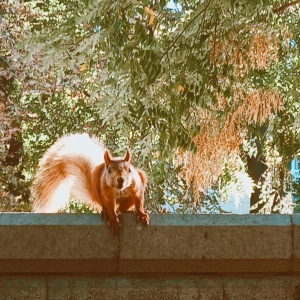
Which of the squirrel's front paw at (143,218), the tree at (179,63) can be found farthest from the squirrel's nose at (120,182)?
the tree at (179,63)

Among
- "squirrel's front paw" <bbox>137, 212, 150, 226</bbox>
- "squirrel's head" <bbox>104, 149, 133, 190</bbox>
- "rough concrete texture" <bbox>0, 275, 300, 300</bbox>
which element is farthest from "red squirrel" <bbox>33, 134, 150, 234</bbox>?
"rough concrete texture" <bbox>0, 275, 300, 300</bbox>

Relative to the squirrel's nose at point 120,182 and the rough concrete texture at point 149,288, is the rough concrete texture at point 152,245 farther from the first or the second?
the squirrel's nose at point 120,182

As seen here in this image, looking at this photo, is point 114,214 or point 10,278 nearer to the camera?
point 10,278

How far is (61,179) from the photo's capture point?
3713 millimetres

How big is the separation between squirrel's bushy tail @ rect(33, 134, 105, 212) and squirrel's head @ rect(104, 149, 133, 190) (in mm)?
323

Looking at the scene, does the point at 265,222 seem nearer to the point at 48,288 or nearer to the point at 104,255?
the point at 104,255

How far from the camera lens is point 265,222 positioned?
2.62 m

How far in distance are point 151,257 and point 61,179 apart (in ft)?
4.41

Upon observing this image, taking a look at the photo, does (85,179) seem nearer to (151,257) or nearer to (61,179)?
(61,179)

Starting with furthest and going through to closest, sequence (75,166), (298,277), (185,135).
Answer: (185,135)
(75,166)
(298,277)

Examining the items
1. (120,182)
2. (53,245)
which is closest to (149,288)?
(53,245)

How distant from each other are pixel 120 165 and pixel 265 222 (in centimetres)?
101

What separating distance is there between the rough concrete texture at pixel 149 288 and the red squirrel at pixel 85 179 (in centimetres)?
→ 60

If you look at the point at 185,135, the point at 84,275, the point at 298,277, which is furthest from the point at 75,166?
the point at 298,277
